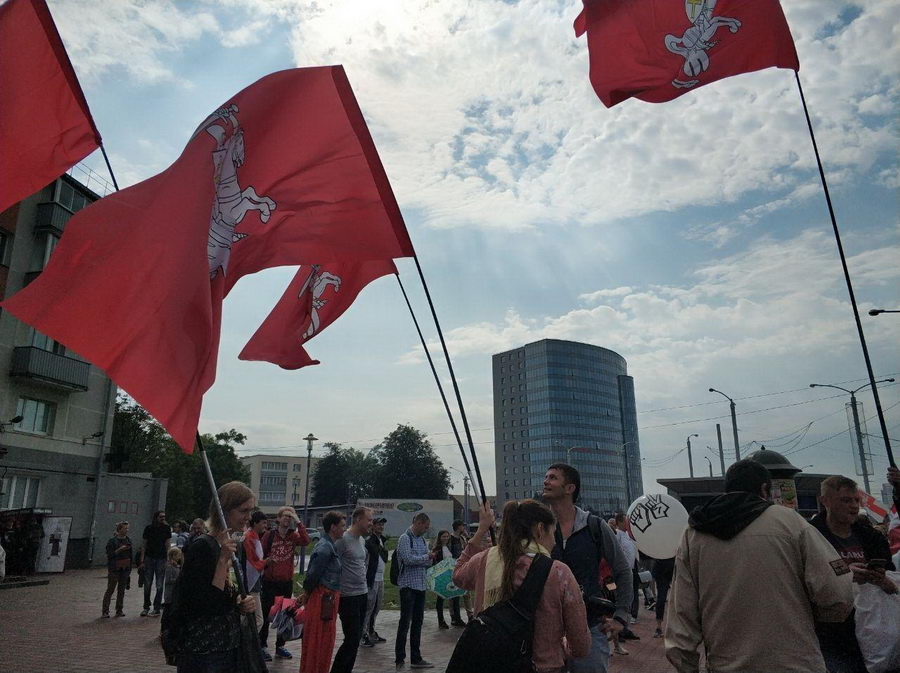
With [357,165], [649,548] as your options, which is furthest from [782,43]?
[649,548]

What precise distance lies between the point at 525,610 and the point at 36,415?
94.7 feet

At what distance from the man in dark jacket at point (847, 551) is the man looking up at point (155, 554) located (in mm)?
12294

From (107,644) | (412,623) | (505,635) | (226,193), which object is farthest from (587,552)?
(107,644)

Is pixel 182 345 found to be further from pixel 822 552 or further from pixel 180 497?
pixel 180 497

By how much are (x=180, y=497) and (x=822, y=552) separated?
204ft

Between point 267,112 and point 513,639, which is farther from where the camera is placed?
point 267,112

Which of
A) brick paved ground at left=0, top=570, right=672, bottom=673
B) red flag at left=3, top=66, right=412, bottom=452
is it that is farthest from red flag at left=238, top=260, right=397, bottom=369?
brick paved ground at left=0, top=570, right=672, bottom=673

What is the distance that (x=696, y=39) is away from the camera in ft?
19.3

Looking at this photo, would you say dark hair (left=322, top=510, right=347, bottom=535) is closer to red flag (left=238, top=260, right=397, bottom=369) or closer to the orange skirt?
the orange skirt

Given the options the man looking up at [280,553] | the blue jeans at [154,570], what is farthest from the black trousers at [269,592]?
the blue jeans at [154,570]

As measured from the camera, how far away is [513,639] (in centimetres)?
319

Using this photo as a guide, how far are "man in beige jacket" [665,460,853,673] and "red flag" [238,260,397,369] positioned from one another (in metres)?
3.45

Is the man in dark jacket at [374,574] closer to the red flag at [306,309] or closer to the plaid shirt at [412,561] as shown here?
the plaid shirt at [412,561]

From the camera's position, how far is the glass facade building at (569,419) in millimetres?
141000
